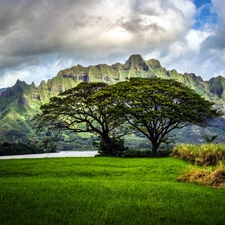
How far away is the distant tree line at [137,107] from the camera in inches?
1694

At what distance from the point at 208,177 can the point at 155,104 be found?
91.0 feet

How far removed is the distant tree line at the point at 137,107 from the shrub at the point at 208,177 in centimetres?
2292

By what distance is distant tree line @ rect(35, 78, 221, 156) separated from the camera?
43031 mm

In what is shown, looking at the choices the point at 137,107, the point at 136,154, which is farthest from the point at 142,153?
the point at 137,107

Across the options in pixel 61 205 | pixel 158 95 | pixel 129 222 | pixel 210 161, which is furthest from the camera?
pixel 158 95

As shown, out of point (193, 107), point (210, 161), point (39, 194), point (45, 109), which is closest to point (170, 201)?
point (39, 194)

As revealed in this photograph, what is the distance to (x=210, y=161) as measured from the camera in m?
30.3

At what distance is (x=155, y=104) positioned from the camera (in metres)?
44.9

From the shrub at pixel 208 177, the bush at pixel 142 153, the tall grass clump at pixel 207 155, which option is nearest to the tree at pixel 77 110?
the bush at pixel 142 153

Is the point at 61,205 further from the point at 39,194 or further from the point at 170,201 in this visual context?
the point at 170,201

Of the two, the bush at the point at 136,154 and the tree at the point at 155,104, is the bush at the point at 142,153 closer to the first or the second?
the bush at the point at 136,154

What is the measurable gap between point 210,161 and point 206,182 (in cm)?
1360

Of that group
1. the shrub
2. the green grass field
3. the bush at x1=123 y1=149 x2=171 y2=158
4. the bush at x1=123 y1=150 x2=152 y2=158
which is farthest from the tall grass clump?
the green grass field

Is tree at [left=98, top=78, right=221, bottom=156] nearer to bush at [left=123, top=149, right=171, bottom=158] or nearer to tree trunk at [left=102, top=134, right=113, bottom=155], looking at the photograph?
bush at [left=123, top=149, right=171, bottom=158]
